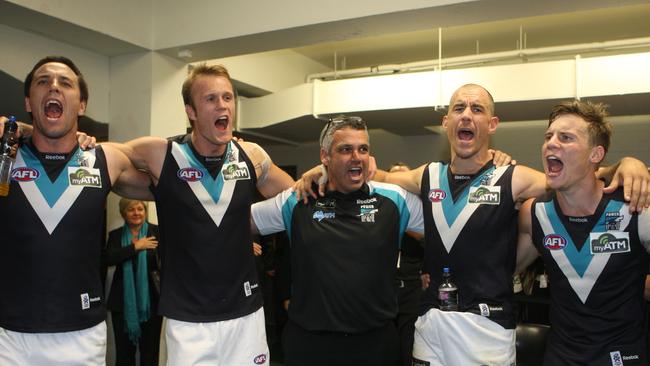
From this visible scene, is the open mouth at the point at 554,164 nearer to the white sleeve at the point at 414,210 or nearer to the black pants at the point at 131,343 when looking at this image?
the white sleeve at the point at 414,210

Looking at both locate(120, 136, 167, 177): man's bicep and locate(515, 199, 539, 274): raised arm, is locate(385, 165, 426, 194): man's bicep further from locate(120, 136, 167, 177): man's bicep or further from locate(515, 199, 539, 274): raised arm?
locate(120, 136, 167, 177): man's bicep

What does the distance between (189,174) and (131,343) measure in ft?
10.2

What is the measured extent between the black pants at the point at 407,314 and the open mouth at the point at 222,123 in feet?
7.06

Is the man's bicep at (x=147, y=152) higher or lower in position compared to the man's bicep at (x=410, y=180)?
higher

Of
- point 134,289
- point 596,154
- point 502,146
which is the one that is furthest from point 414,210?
point 502,146

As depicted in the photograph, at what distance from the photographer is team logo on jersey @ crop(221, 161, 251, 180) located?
9.90 feet

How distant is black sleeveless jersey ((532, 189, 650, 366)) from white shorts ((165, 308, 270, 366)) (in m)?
1.43

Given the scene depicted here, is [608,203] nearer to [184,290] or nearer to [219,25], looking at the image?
[184,290]

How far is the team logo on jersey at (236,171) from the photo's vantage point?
302 centimetres

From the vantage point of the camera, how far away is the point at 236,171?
120 inches

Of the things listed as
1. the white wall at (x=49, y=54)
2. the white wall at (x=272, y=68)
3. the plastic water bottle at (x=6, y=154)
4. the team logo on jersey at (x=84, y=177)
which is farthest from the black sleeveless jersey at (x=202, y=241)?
the white wall at (x=272, y=68)

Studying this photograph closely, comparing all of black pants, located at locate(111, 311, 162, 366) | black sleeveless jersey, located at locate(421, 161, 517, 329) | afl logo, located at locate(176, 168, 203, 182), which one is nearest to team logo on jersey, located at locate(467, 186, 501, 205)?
black sleeveless jersey, located at locate(421, 161, 517, 329)

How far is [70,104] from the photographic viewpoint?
2.78 metres

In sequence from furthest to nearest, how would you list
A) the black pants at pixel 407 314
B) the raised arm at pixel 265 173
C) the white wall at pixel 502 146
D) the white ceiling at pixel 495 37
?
the white wall at pixel 502 146, the white ceiling at pixel 495 37, the black pants at pixel 407 314, the raised arm at pixel 265 173
